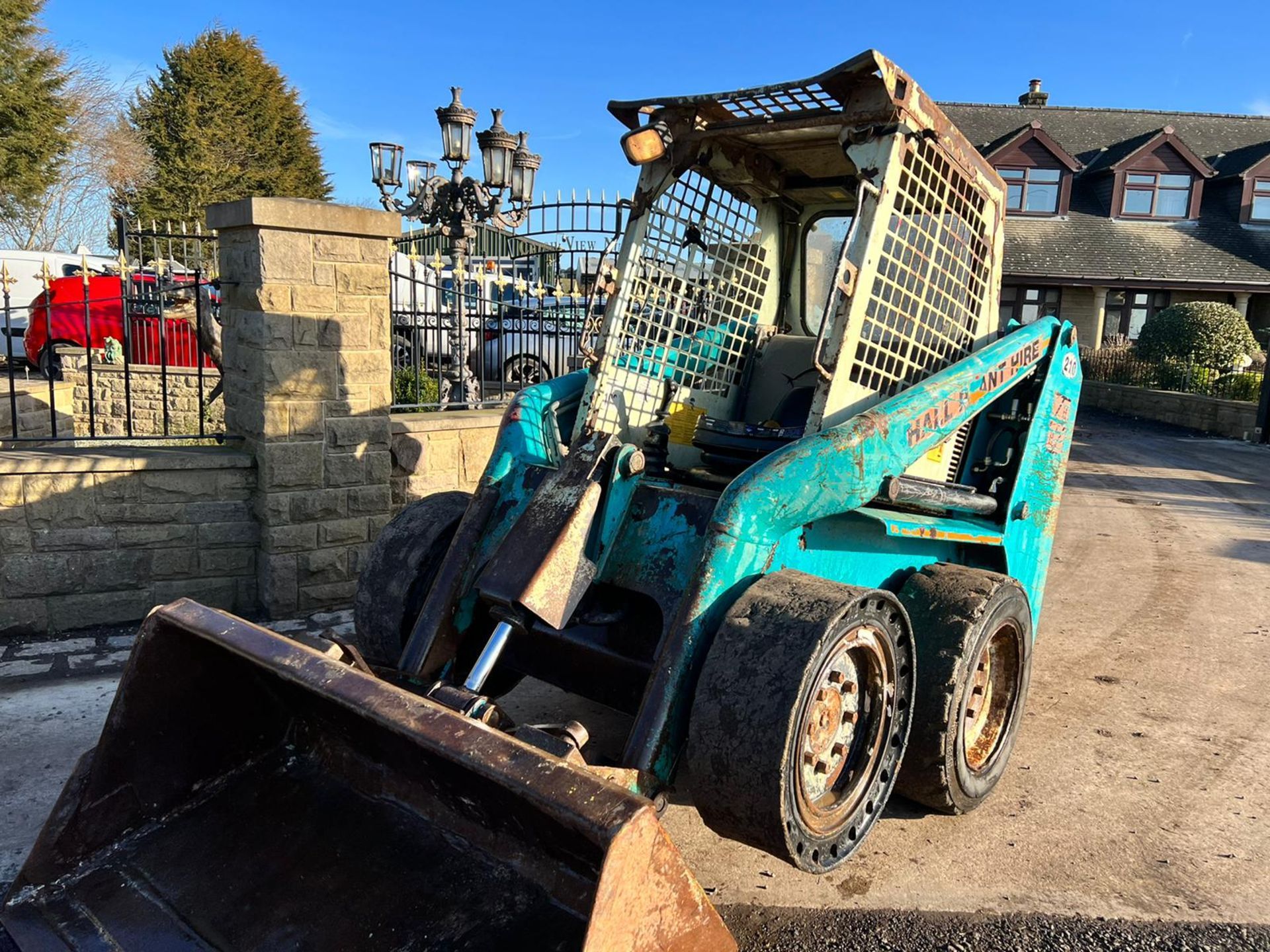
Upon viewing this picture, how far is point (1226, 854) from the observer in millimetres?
3447

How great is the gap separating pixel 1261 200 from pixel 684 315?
29219mm

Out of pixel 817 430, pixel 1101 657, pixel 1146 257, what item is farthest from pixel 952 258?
pixel 1146 257

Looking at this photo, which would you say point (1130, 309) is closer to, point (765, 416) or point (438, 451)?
point (438, 451)

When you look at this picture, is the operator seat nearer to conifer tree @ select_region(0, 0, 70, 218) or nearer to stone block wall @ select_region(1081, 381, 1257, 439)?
stone block wall @ select_region(1081, 381, 1257, 439)

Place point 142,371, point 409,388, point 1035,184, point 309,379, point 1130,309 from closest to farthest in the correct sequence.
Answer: point 309,379 < point 409,388 < point 142,371 < point 1130,309 < point 1035,184

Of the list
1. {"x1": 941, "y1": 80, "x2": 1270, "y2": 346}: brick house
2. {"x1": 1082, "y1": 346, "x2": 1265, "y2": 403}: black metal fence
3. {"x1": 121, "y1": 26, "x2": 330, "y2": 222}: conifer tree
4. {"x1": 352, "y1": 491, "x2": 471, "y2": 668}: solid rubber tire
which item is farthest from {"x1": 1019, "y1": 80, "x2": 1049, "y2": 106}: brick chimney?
{"x1": 352, "y1": 491, "x2": 471, "y2": 668}: solid rubber tire

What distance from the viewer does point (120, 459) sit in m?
5.15

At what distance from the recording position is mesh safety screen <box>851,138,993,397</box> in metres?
3.52

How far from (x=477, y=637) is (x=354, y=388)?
8.31 ft

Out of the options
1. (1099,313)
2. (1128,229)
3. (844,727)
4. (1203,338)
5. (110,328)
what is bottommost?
(844,727)

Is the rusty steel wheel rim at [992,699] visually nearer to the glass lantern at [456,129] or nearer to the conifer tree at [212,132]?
the glass lantern at [456,129]

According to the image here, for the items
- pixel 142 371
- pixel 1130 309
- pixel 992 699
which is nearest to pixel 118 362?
pixel 142 371

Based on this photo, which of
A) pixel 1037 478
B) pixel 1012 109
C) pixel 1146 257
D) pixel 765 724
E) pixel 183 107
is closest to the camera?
pixel 765 724

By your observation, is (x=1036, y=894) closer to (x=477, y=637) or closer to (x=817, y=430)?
(x=817, y=430)
